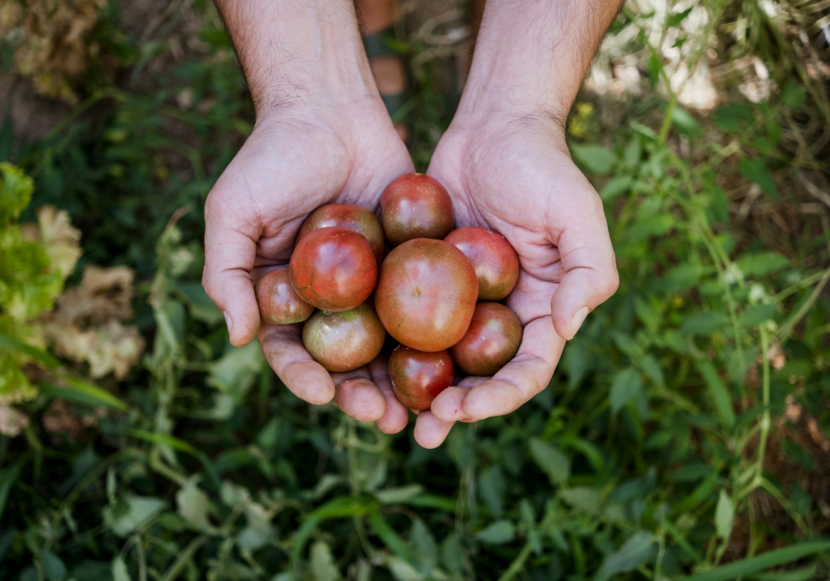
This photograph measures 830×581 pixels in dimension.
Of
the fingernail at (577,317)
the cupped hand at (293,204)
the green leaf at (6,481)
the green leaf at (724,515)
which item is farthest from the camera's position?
the green leaf at (6,481)

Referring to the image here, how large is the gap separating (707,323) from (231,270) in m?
1.99

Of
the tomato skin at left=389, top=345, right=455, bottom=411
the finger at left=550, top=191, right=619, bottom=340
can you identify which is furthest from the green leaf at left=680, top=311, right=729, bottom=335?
the tomato skin at left=389, top=345, right=455, bottom=411

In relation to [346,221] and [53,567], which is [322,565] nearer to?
[53,567]

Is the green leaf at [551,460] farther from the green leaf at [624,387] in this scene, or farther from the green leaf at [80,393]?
the green leaf at [80,393]

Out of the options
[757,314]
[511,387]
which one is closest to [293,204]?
[511,387]

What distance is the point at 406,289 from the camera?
1963 mm

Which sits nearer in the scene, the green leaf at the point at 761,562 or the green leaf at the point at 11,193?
the green leaf at the point at 761,562

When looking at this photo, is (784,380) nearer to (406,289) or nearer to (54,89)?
(406,289)

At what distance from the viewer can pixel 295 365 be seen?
1923 millimetres

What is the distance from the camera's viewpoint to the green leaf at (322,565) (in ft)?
8.16

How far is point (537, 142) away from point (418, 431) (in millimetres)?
1208

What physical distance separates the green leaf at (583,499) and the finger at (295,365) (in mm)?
1227

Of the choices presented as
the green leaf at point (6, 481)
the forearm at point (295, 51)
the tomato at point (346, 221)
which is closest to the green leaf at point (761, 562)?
the tomato at point (346, 221)

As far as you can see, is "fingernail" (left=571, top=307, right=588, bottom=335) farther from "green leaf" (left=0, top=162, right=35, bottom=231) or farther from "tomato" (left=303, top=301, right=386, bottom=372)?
"green leaf" (left=0, top=162, right=35, bottom=231)
